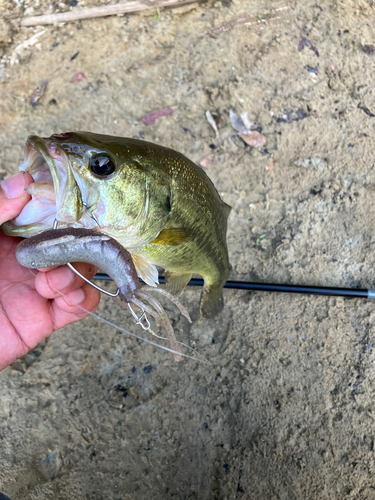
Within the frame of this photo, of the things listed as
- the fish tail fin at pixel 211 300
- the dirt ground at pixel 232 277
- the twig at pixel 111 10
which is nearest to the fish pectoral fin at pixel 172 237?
the fish tail fin at pixel 211 300

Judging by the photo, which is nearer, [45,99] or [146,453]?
[146,453]

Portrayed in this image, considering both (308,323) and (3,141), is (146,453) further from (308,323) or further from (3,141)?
(3,141)

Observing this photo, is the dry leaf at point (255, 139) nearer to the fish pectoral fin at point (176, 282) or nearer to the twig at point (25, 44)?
the fish pectoral fin at point (176, 282)

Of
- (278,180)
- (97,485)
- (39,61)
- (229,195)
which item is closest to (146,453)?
(97,485)

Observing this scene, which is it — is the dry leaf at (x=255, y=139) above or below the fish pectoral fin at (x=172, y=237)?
below

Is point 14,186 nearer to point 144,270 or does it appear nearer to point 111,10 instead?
point 144,270

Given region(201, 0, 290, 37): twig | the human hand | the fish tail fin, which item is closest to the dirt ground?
region(201, 0, 290, 37): twig

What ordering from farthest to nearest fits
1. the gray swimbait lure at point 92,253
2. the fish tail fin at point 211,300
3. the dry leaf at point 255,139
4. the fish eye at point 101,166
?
the dry leaf at point 255,139 < the fish tail fin at point 211,300 < the fish eye at point 101,166 < the gray swimbait lure at point 92,253
